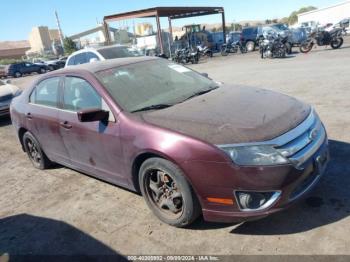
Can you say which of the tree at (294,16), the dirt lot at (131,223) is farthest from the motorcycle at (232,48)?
the tree at (294,16)

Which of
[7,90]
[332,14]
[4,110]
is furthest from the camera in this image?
[332,14]

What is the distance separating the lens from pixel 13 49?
9256cm

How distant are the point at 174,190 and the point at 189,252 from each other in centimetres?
60

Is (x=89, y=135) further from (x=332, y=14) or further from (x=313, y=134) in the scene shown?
(x=332, y=14)

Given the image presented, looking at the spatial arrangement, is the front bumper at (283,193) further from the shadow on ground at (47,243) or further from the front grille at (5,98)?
the front grille at (5,98)

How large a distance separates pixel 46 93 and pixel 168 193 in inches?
102

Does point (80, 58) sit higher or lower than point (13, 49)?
higher

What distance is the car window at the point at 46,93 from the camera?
15.6 feet

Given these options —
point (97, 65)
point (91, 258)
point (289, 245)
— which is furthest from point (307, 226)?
point (97, 65)

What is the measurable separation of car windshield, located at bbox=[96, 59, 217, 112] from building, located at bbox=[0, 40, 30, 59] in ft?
309

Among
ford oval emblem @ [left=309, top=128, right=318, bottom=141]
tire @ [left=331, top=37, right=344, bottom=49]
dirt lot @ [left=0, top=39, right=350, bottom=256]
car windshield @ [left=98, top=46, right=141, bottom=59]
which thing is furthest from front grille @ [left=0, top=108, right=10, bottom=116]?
tire @ [left=331, top=37, right=344, bottom=49]

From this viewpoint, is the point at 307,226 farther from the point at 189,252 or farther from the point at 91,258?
the point at 91,258

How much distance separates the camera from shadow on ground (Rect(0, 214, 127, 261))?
3307mm

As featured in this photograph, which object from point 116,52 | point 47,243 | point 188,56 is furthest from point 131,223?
point 188,56
